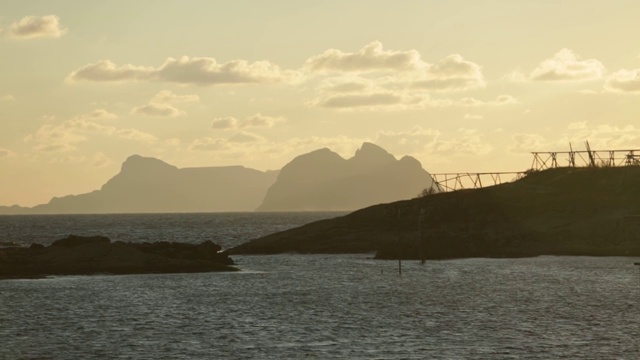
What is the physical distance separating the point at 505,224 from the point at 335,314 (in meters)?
73.4

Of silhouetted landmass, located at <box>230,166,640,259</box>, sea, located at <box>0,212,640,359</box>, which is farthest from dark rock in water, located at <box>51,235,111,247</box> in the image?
silhouetted landmass, located at <box>230,166,640,259</box>

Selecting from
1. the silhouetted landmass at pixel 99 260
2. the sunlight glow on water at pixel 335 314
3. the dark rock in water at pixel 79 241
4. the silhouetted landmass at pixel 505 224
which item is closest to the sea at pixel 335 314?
the sunlight glow on water at pixel 335 314

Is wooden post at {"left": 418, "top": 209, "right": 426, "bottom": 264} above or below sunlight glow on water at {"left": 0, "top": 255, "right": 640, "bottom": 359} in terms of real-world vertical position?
above

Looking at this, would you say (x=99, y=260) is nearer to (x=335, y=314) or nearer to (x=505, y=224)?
(x=335, y=314)

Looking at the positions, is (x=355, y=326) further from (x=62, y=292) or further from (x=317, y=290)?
(x=62, y=292)

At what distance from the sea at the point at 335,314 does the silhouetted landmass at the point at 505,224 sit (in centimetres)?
1675

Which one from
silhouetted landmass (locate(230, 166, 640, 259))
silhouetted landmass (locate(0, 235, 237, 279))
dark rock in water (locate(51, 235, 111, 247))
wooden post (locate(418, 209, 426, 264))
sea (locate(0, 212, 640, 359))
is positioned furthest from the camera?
silhouetted landmass (locate(230, 166, 640, 259))

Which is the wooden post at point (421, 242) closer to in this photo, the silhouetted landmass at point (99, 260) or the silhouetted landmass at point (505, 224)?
the silhouetted landmass at point (505, 224)

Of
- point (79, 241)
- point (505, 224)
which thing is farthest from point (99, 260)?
point (505, 224)

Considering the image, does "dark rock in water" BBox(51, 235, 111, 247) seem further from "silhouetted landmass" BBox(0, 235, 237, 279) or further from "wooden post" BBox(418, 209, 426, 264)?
"wooden post" BBox(418, 209, 426, 264)

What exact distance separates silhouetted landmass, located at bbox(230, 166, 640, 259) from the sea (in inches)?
660

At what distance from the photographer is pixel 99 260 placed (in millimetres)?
120625

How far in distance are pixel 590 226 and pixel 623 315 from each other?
229 feet

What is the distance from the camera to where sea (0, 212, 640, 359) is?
63.6 meters
